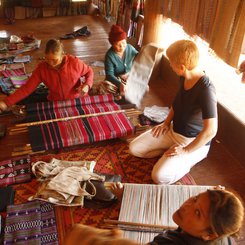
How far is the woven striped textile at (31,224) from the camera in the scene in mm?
1888

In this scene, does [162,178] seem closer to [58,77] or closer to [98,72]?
[58,77]

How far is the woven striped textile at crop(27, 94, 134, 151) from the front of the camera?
2602 mm

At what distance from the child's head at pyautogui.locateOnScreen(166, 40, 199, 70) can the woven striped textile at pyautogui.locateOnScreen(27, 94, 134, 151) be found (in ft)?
3.06

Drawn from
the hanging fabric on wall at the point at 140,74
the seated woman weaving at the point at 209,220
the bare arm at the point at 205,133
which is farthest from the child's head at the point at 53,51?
the seated woman weaving at the point at 209,220

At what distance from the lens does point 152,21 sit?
381 centimetres

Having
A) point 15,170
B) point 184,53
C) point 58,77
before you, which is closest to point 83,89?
point 58,77

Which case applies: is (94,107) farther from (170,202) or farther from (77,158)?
(170,202)

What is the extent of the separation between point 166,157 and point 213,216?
1.18 meters

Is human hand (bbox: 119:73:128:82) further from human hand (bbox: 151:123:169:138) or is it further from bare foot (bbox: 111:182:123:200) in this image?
bare foot (bbox: 111:182:123:200)

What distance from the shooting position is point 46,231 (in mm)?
1972

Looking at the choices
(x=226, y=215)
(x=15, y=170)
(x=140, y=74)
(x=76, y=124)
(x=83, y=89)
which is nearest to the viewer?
(x=226, y=215)

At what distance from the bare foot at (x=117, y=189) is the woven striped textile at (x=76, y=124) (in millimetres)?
597

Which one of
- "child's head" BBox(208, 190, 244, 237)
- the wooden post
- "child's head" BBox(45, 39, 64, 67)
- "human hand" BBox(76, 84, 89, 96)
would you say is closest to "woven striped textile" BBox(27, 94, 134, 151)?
"human hand" BBox(76, 84, 89, 96)

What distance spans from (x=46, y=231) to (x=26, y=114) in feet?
4.41
